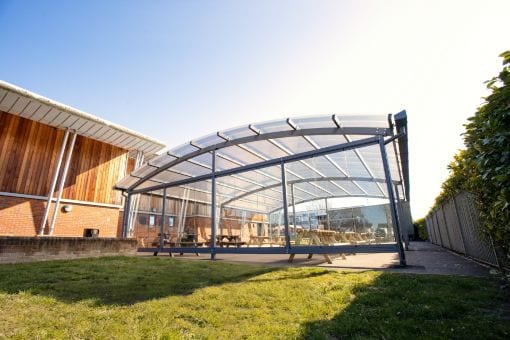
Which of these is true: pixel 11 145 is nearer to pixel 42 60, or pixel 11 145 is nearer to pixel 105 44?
pixel 42 60

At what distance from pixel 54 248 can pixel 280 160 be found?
8.62m

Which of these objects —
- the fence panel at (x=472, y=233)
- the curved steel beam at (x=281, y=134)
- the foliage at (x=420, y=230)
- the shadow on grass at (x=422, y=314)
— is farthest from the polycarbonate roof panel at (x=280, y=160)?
the foliage at (x=420, y=230)

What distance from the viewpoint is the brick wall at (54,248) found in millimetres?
7418

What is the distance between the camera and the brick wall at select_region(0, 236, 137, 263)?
292 inches

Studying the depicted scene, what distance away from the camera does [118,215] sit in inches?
644

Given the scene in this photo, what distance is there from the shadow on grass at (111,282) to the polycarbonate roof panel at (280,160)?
5.62 metres

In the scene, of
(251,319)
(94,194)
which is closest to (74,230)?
(94,194)

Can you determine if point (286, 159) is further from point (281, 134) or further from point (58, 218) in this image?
point (58, 218)

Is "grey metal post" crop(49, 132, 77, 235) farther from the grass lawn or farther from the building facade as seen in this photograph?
the grass lawn

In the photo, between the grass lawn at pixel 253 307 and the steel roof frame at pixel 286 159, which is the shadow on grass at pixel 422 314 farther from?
the steel roof frame at pixel 286 159

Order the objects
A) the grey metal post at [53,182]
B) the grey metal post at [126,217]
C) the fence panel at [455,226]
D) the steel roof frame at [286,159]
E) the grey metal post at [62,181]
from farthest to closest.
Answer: the grey metal post at [126,217] → the grey metal post at [62,181] → the grey metal post at [53,182] → the fence panel at [455,226] → the steel roof frame at [286,159]

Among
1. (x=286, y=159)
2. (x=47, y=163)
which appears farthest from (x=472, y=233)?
(x=47, y=163)

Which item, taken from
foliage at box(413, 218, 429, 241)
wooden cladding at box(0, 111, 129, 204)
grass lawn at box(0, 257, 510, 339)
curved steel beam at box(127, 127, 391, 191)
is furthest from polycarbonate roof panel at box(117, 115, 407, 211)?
foliage at box(413, 218, 429, 241)

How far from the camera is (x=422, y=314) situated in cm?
304
